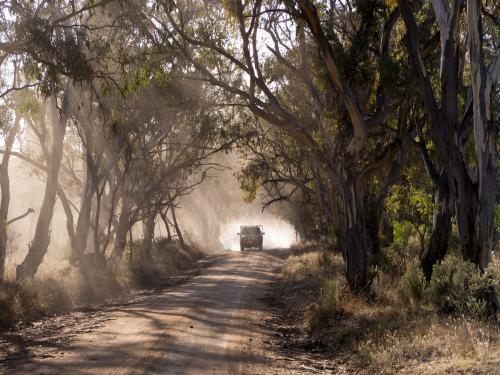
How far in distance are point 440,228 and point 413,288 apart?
4.87ft

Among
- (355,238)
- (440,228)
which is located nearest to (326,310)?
(355,238)

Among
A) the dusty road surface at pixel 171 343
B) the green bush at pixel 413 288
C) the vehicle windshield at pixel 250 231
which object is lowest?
the dusty road surface at pixel 171 343

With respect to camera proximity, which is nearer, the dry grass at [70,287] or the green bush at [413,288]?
the green bush at [413,288]

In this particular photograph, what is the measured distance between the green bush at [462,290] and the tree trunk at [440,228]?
5.41ft

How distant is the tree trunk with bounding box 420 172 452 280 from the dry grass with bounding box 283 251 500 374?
1.00 meters

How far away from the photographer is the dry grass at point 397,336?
7.59 meters

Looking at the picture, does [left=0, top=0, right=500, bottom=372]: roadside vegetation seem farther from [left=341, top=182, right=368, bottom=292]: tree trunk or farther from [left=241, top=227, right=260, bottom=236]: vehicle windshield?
[left=241, top=227, right=260, bottom=236]: vehicle windshield

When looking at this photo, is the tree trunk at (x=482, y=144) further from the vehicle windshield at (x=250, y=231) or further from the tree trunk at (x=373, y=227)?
the vehicle windshield at (x=250, y=231)

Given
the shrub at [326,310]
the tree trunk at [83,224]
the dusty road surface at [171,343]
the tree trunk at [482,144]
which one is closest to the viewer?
the dusty road surface at [171,343]

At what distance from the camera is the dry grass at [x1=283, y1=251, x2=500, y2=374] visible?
24.9ft

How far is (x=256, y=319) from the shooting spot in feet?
46.3

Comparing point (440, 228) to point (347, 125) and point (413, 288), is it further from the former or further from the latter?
point (347, 125)

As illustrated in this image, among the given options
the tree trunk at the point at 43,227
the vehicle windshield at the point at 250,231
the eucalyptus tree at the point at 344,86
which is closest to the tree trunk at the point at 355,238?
the eucalyptus tree at the point at 344,86

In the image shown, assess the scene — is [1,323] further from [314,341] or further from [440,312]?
[440,312]
